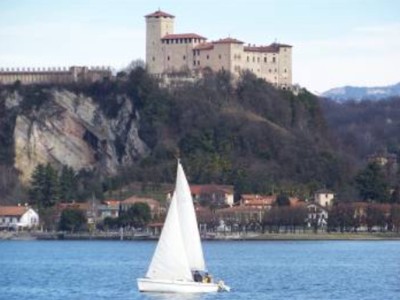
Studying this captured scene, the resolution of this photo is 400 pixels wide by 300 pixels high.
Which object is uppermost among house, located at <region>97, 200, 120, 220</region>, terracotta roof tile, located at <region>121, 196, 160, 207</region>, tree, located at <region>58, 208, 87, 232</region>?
terracotta roof tile, located at <region>121, 196, 160, 207</region>

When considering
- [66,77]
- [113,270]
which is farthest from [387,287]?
[66,77]

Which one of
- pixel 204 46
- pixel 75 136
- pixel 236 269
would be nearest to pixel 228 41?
→ pixel 204 46

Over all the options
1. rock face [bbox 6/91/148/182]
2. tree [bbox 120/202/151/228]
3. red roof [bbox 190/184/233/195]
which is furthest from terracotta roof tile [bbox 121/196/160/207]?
rock face [bbox 6/91/148/182]

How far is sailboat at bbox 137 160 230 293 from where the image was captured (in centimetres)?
6250

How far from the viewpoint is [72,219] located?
13212cm

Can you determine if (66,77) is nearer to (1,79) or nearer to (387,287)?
(1,79)

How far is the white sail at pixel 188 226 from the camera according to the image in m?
63.0

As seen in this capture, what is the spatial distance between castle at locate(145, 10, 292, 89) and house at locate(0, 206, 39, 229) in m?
17.6

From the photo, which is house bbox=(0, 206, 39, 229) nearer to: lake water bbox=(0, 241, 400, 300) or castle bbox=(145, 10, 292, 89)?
lake water bbox=(0, 241, 400, 300)

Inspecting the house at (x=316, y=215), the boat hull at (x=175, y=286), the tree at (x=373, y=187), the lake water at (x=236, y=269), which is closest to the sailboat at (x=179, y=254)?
the boat hull at (x=175, y=286)

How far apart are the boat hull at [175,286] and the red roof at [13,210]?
75427 mm

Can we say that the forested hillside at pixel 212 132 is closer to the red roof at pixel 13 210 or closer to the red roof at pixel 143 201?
the red roof at pixel 143 201

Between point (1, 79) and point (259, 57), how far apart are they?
24.0 m

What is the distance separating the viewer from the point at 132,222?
433ft
